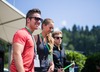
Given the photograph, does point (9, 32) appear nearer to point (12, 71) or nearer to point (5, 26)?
point (5, 26)

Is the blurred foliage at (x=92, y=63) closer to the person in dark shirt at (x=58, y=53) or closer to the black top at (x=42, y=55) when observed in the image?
the person in dark shirt at (x=58, y=53)

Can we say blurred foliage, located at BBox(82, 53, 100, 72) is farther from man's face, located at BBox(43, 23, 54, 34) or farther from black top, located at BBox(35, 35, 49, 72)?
black top, located at BBox(35, 35, 49, 72)

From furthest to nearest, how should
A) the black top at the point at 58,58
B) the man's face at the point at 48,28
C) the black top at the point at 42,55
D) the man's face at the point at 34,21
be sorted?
the black top at the point at 58,58 → the man's face at the point at 48,28 → the black top at the point at 42,55 → the man's face at the point at 34,21

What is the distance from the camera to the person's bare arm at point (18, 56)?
2.96 meters

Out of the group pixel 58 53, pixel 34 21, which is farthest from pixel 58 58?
pixel 34 21

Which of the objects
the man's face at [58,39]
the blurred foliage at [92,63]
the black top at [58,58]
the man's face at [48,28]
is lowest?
the blurred foliage at [92,63]

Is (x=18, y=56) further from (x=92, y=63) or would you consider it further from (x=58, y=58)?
(x=92, y=63)

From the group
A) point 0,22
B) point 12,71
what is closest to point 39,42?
point 12,71

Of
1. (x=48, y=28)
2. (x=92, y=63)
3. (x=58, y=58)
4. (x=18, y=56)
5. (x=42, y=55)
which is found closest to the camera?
(x=18, y=56)

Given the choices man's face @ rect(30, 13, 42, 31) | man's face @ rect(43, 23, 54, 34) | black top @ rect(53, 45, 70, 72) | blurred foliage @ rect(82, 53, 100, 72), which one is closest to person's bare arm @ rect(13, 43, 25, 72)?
man's face @ rect(30, 13, 42, 31)

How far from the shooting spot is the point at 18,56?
300cm

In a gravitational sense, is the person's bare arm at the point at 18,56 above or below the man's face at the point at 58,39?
below

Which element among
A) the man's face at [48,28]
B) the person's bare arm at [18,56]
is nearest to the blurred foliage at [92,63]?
the man's face at [48,28]

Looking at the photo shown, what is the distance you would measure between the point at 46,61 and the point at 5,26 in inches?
254
